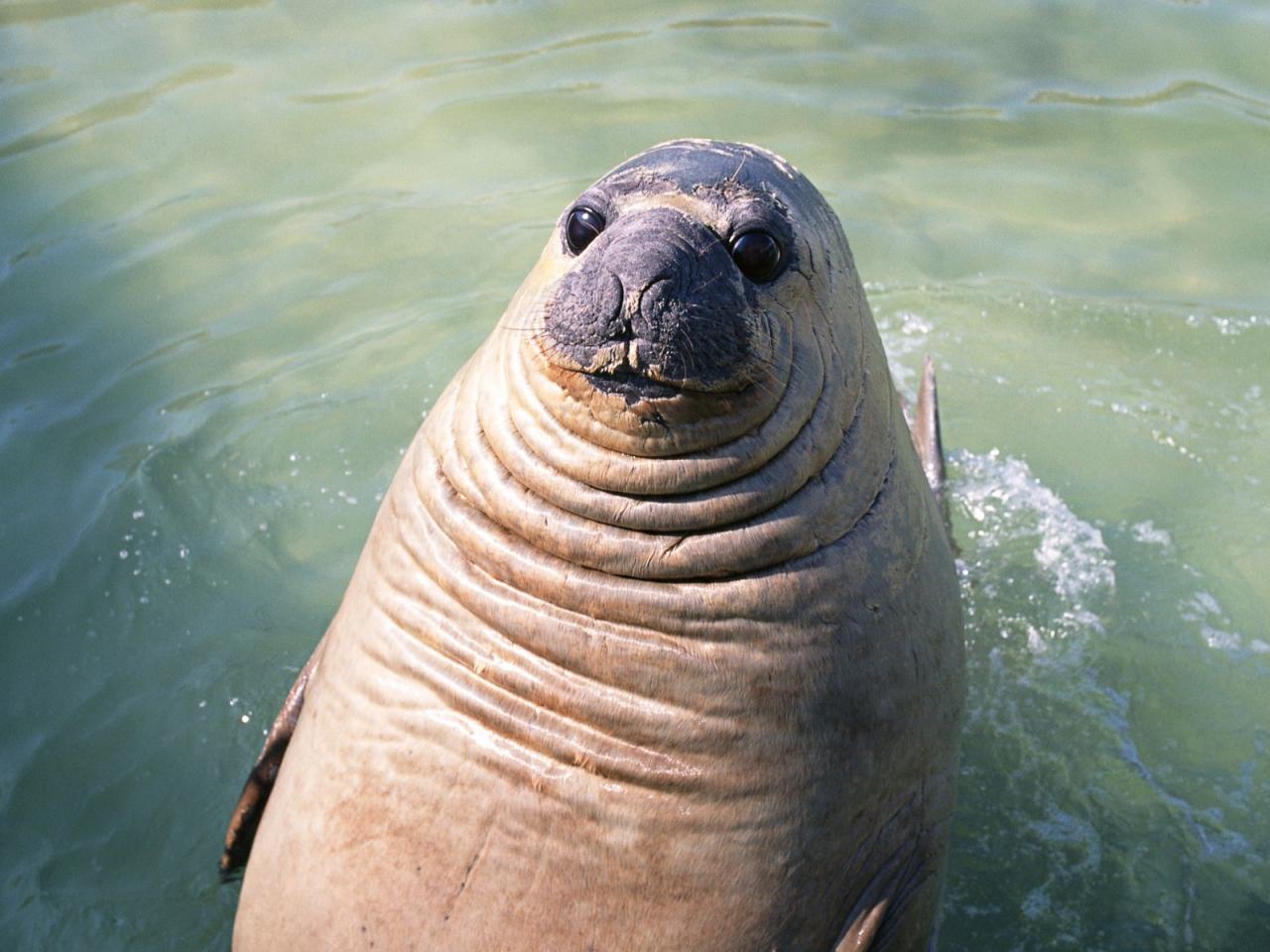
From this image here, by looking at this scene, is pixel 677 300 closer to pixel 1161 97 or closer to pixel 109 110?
pixel 109 110

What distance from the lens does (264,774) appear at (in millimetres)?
3385

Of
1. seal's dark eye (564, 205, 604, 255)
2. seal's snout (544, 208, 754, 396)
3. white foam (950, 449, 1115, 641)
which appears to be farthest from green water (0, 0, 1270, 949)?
seal's dark eye (564, 205, 604, 255)

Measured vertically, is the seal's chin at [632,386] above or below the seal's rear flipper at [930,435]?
above

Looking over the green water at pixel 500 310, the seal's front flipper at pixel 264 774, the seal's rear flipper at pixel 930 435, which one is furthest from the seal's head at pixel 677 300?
the green water at pixel 500 310

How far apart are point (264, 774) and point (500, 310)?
119 inches

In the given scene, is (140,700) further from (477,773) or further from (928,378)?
(928,378)

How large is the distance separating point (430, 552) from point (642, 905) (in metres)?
0.86

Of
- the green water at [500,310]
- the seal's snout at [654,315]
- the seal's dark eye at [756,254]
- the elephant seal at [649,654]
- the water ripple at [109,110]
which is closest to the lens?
the seal's snout at [654,315]

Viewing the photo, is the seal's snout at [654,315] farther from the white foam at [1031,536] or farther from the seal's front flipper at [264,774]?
the white foam at [1031,536]

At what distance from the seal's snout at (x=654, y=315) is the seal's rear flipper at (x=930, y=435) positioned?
1659 millimetres

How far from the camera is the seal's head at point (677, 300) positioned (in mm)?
2645

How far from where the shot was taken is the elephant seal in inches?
108

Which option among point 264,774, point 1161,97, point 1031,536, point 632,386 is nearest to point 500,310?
point 1031,536

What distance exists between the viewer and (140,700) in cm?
427
